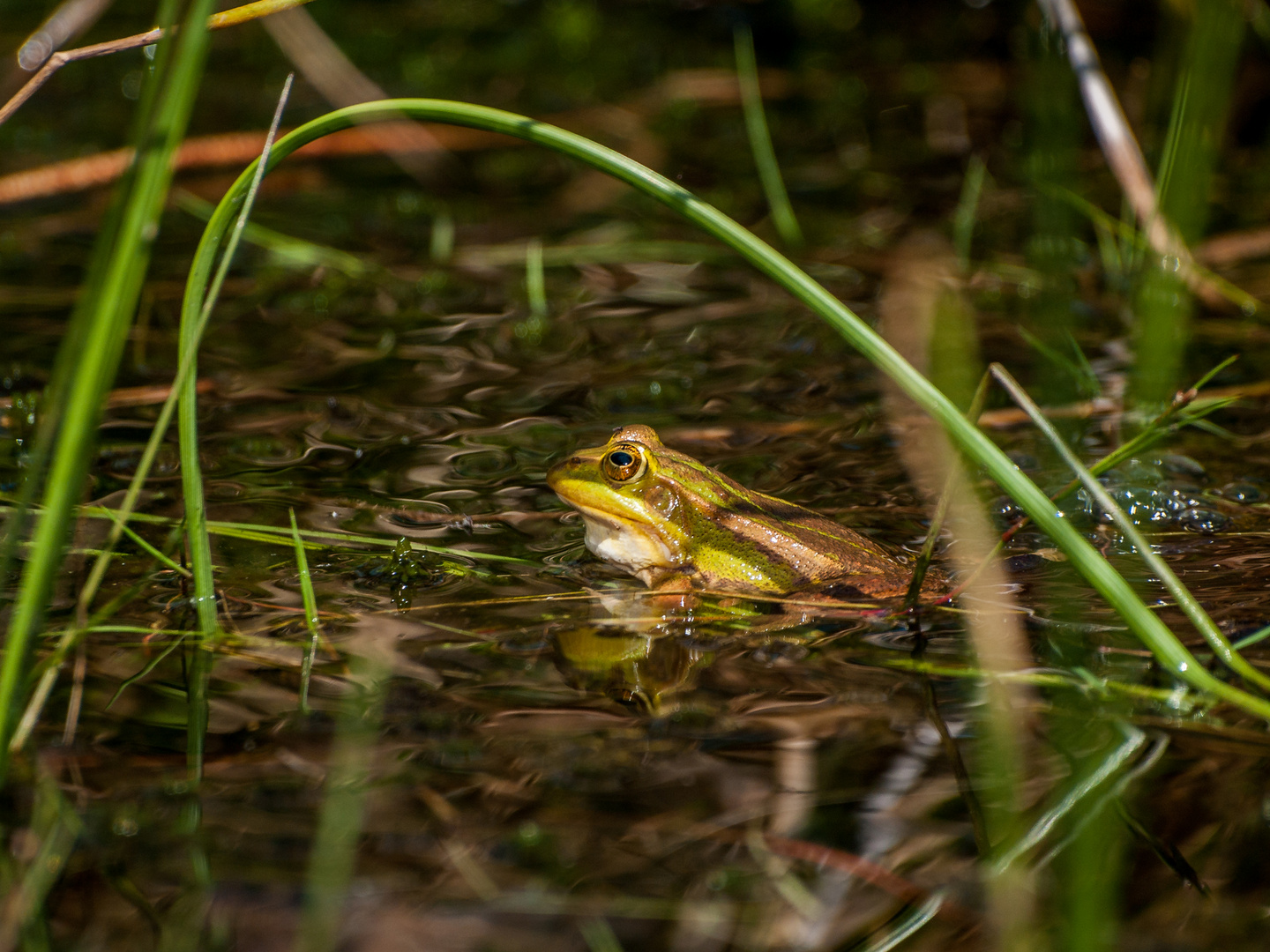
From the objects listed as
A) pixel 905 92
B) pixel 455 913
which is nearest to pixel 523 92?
pixel 905 92

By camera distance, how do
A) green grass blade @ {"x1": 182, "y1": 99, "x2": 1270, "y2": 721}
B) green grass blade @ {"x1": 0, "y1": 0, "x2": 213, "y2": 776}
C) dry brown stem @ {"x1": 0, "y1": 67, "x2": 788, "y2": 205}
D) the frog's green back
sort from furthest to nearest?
dry brown stem @ {"x1": 0, "y1": 67, "x2": 788, "y2": 205}
the frog's green back
green grass blade @ {"x1": 182, "y1": 99, "x2": 1270, "y2": 721}
green grass blade @ {"x1": 0, "y1": 0, "x2": 213, "y2": 776}

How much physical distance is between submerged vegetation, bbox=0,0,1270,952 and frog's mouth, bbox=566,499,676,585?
103 millimetres

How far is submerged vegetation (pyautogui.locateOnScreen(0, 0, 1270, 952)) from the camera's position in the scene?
186cm

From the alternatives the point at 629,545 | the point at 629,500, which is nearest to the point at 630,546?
the point at 629,545

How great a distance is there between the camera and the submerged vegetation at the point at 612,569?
1.86 m

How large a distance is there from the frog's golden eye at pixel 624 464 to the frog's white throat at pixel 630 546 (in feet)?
0.37

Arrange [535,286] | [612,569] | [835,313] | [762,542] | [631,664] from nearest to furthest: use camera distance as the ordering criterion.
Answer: [835,313] < [631,664] < [762,542] < [612,569] < [535,286]

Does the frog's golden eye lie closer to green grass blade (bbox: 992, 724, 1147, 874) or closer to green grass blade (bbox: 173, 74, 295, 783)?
green grass blade (bbox: 173, 74, 295, 783)

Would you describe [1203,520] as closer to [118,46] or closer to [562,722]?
[562,722]

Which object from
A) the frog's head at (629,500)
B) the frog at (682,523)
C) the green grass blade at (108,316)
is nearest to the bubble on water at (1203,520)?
the frog at (682,523)

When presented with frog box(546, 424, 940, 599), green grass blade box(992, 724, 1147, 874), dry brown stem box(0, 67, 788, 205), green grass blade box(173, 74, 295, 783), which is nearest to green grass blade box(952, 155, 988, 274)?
dry brown stem box(0, 67, 788, 205)

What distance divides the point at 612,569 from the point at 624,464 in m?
0.31

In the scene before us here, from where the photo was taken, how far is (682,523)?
321cm

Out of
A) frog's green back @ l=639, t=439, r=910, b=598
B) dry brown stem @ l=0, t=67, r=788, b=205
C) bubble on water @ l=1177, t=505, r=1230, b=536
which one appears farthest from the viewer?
dry brown stem @ l=0, t=67, r=788, b=205
